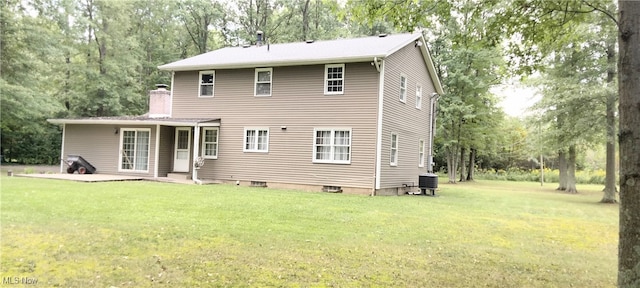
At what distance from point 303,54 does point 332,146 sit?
3889 millimetres

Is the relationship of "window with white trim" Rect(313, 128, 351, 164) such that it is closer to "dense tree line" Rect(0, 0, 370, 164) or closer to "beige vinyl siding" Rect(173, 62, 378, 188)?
"beige vinyl siding" Rect(173, 62, 378, 188)

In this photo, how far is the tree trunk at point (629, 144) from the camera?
119 inches

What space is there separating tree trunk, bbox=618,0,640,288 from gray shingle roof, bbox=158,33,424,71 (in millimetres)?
11347

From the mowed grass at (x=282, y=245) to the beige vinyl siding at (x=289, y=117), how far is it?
465cm

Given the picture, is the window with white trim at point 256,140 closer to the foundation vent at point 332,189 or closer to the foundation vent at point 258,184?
the foundation vent at point 258,184

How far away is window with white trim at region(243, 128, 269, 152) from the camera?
16719 millimetres

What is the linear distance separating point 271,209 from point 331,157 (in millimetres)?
6154

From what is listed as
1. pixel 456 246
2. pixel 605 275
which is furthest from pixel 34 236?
pixel 605 275

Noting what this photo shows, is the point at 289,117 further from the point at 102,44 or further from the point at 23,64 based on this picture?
the point at 102,44

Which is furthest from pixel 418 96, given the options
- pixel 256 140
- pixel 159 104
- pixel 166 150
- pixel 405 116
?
pixel 159 104

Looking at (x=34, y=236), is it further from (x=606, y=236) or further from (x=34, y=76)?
(x=34, y=76)

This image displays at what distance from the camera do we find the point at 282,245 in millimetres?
5988

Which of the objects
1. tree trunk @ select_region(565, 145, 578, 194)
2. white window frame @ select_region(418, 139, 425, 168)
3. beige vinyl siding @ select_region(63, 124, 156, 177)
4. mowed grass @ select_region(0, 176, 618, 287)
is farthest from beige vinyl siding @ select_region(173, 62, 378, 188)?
tree trunk @ select_region(565, 145, 578, 194)

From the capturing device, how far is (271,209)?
31.6ft
